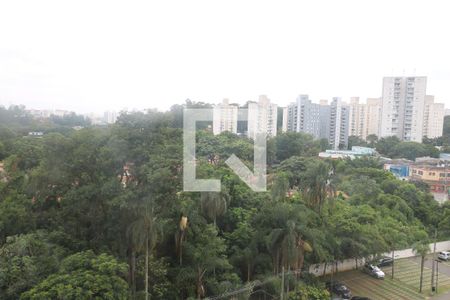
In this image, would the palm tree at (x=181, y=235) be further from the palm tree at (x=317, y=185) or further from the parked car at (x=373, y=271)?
the parked car at (x=373, y=271)

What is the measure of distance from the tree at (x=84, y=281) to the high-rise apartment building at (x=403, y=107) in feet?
110

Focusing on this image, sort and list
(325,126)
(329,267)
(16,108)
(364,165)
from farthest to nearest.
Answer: (325,126)
(364,165)
(16,108)
(329,267)

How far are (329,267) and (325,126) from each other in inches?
1132

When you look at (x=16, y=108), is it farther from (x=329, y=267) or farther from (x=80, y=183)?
(x=329, y=267)

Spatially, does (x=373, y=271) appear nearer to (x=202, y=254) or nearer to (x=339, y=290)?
(x=339, y=290)

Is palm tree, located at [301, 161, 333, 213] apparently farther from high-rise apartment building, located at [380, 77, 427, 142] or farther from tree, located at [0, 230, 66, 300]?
high-rise apartment building, located at [380, 77, 427, 142]

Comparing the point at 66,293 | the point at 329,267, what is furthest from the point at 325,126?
the point at 66,293

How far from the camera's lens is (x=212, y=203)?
6.79m

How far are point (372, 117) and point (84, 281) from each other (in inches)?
1548

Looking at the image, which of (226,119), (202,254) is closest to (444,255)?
(202,254)

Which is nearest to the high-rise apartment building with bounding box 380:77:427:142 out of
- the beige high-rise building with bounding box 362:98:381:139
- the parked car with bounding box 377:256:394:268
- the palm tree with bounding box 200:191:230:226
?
the beige high-rise building with bounding box 362:98:381:139

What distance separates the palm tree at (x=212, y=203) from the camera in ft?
22.1

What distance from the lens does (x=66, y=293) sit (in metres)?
4.13

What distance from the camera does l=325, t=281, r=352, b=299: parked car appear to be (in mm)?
7802
